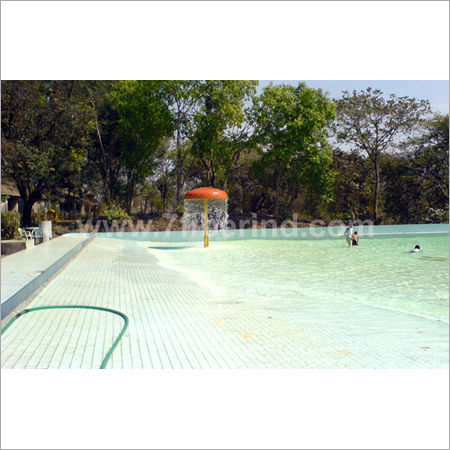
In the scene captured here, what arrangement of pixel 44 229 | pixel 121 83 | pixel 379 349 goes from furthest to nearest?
pixel 121 83, pixel 44 229, pixel 379 349

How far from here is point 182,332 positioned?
11.9ft

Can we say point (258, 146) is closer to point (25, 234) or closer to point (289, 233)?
point (289, 233)

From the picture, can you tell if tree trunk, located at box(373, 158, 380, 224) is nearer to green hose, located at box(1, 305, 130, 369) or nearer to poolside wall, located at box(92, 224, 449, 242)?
poolside wall, located at box(92, 224, 449, 242)

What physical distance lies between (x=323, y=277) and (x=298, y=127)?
15482 mm

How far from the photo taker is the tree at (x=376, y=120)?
68.2 feet

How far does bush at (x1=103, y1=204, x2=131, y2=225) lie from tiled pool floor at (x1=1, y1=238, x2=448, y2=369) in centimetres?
1444

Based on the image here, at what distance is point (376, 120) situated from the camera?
70.0ft

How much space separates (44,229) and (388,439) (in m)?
10.9

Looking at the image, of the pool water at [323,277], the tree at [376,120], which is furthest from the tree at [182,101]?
the pool water at [323,277]

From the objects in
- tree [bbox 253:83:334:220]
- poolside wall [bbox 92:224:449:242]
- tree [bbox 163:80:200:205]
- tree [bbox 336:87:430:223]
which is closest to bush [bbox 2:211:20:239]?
poolside wall [bbox 92:224:449:242]
